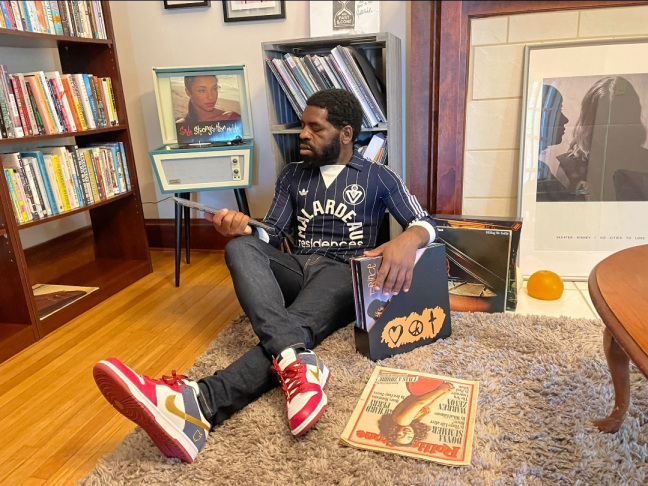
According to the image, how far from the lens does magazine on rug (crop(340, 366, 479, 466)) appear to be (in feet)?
3.30

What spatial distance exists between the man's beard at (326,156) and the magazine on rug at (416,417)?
65cm

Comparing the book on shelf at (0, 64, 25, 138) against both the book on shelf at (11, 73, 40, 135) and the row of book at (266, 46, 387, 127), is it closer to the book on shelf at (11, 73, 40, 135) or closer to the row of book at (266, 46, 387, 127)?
the book on shelf at (11, 73, 40, 135)

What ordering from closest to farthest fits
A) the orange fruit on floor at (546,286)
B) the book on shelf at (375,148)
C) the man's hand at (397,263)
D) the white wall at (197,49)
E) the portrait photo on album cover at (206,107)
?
the man's hand at (397,263)
the orange fruit on floor at (546,286)
the book on shelf at (375,148)
the portrait photo on album cover at (206,107)
the white wall at (197,49)

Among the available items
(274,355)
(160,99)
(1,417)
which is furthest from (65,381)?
(160,99)

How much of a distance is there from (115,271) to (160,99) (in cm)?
74

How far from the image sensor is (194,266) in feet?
7.52

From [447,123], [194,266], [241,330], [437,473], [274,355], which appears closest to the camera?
[437,473]

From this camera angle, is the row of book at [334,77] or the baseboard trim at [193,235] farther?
the baseboard trim at [193,235]

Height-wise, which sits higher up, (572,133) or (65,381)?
(572,133)

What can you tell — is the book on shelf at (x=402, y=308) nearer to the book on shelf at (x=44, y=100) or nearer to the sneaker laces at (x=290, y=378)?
the sneaker laces at (x=290, y=378)

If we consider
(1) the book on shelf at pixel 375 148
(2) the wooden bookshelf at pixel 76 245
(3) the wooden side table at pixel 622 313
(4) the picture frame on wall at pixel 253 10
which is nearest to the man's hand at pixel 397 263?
(3) the wooden side table at pixel 622 313

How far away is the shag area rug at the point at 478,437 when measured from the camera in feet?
3.09

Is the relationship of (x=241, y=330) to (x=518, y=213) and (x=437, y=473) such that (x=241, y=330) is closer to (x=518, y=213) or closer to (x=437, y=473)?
(x=437, y=473)

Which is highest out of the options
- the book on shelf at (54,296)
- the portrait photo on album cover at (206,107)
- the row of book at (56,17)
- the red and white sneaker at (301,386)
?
the row of book at (56,17)
